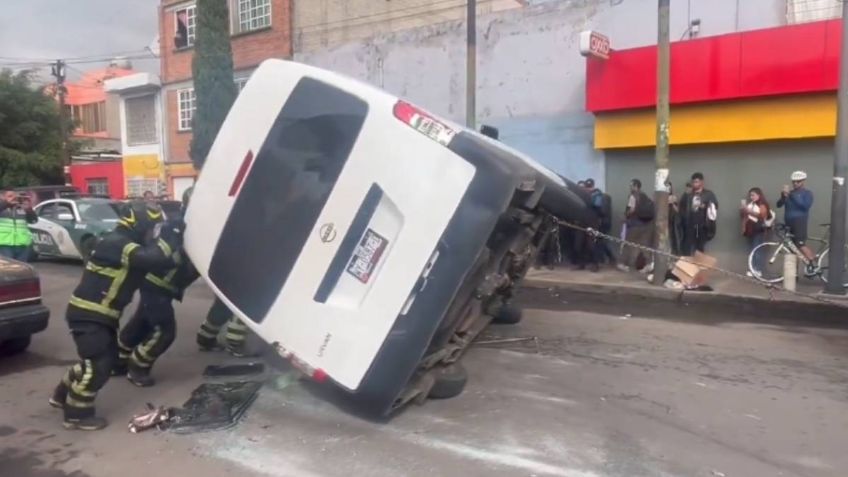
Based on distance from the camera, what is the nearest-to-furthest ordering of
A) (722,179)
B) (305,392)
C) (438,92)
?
(305,392) → (722,179) → (438,92)

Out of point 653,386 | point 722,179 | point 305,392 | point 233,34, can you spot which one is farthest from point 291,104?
point 233,34

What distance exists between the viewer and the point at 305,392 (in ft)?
17.1

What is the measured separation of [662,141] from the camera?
33.8 ft

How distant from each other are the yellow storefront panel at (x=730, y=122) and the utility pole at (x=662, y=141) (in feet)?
5.52

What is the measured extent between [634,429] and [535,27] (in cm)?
1085

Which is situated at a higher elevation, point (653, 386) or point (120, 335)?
point (120, 335)

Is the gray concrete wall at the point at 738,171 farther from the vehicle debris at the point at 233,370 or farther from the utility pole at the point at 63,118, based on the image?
the utility pole at the point at 63,118

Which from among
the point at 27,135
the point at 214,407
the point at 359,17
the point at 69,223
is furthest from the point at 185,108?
the point at 214,407

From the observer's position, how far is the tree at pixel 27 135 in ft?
88.1

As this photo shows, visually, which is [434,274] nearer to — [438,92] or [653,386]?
[653,386]

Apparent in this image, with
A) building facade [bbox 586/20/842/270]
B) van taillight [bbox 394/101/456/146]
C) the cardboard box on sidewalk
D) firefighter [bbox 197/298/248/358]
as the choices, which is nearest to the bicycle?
building facade [bbox 586/20/842/270]

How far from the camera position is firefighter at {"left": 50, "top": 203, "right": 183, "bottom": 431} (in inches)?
181

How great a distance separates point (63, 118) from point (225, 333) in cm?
2560

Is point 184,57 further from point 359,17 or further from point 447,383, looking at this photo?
point 447,383
